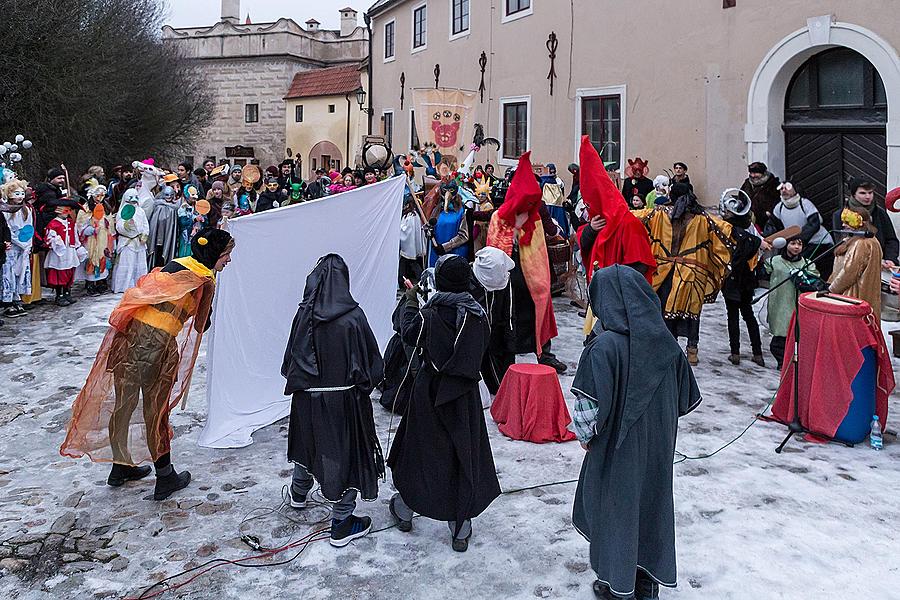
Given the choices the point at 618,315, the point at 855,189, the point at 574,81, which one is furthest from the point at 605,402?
the point at 574,81

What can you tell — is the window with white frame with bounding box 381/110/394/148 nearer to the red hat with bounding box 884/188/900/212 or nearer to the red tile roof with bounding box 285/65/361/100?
the red tile roof with bounding box 285/65/361/100

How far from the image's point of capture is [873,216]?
7.11m

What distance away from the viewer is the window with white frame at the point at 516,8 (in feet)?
53.4

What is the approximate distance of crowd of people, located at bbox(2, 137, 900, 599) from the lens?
131 inches

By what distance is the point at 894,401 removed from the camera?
21.0ft

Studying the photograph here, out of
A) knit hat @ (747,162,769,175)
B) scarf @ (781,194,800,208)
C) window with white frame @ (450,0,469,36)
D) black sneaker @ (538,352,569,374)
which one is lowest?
black sneaker @ (538,352,569,374)

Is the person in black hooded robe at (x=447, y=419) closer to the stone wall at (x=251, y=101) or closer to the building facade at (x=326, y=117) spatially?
the building facade at (x=326, y=117)

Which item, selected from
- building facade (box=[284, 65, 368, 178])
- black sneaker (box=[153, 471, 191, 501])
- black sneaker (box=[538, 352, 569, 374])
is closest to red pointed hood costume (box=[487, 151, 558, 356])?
black sneaker (box=[538, 352, 569, 374])

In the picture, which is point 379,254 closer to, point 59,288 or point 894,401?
point 894,401

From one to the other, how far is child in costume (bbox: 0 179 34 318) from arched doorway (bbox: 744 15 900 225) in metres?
9.69

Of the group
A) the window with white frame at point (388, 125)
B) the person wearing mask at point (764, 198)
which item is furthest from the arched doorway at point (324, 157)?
the person wearing mask at point (764, 198)

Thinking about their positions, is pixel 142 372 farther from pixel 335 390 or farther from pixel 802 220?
pixel 802 220

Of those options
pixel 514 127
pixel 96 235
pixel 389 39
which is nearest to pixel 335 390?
pixel 96 235

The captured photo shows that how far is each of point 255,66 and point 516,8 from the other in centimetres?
2077
